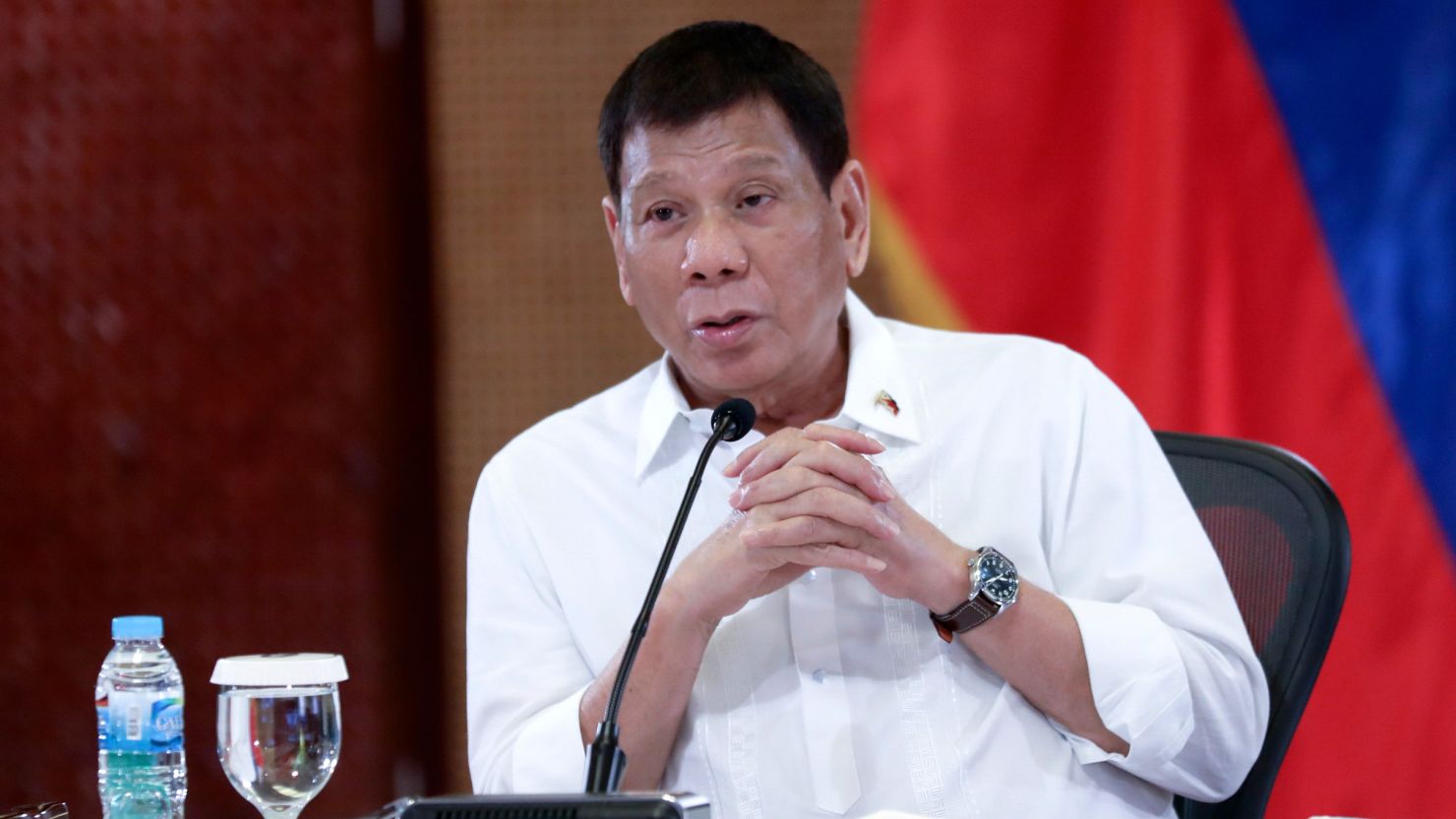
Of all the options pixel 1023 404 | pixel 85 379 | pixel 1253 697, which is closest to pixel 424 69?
pixel 85 379

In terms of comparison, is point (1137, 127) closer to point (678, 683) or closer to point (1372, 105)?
point (1372, 105)

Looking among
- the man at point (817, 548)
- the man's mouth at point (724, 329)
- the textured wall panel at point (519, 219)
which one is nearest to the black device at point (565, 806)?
the man at point (817, 548)

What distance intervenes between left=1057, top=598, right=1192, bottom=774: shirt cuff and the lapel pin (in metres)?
0.35

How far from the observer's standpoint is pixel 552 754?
1485 mm

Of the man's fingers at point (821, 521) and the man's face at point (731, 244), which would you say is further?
the man's face at point (731, 244)

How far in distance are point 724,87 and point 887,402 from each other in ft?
1.38

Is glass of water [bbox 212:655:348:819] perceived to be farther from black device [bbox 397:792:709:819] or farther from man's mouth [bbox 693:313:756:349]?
man's mouth [bbox 693:313:756:349]

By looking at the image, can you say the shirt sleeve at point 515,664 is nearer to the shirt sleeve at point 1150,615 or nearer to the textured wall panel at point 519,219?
the shirt sleeve at point 1150,615

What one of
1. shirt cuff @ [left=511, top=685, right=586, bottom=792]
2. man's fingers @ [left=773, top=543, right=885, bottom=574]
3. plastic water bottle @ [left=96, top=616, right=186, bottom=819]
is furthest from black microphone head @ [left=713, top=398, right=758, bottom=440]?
plastic water bottle @ [left=96, top=616, right=186, bottom=819]

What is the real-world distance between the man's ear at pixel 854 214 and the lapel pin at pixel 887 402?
0.54 ft

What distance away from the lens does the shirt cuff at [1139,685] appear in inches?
55.9

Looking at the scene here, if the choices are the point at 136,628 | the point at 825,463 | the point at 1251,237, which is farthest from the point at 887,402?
the point at 1251,237

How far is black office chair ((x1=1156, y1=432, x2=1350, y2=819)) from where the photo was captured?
4.91 ft

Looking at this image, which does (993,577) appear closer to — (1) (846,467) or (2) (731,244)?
(1) (846,467)
